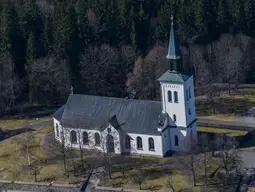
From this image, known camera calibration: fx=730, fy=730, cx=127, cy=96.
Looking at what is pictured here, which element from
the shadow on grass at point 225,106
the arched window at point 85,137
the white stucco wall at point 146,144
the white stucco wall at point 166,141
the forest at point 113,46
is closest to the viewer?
the white stucco wall at point 146,144

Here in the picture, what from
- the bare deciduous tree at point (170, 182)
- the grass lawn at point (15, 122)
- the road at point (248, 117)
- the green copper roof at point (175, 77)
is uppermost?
the green copper roof at point (175, 77)

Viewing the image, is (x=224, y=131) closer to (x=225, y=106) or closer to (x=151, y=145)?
(x=225, y=106)

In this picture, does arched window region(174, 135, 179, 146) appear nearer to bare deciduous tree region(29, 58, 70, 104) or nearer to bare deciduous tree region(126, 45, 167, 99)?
bare deciduous tree region(126, 45, 167, 99)

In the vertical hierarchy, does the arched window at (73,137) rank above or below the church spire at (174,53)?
below

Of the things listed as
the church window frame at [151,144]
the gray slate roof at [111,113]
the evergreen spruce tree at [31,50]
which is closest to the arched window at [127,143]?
the gray slate roof at [111,113]

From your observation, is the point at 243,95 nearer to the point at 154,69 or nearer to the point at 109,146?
the point at 154,69

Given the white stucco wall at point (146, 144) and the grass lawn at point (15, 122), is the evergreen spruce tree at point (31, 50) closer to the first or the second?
the grass lawn at point (15, 122)

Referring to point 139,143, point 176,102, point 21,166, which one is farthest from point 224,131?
point 21,166
